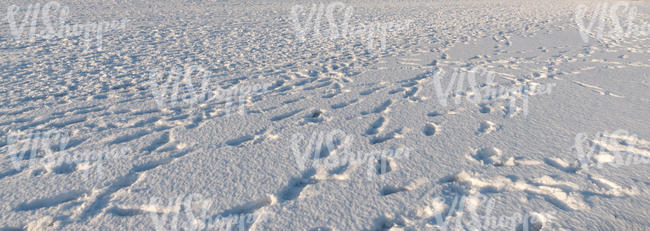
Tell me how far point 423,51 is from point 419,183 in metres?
5.36

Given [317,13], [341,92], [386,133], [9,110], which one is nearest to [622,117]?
[386,133]

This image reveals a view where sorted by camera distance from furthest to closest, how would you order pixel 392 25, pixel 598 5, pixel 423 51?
pixel 598 5 < pixel 392 25 < pixel 423 51

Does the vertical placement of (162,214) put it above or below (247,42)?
below

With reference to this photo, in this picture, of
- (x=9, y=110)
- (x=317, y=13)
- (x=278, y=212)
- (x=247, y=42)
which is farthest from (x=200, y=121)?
(x=317, y=13)

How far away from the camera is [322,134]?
14.2 feet

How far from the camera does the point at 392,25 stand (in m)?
11.6

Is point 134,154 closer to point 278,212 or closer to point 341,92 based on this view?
point 278,212

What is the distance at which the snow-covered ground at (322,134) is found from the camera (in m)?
3.03

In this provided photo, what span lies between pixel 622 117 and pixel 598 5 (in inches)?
610

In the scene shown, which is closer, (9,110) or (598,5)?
(9,110)

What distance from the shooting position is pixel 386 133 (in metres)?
4.32

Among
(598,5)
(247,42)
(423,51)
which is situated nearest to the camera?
(423,51)

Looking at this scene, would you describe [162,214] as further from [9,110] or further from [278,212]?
[9,110]

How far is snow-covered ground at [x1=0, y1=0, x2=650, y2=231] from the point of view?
9.95 ft
